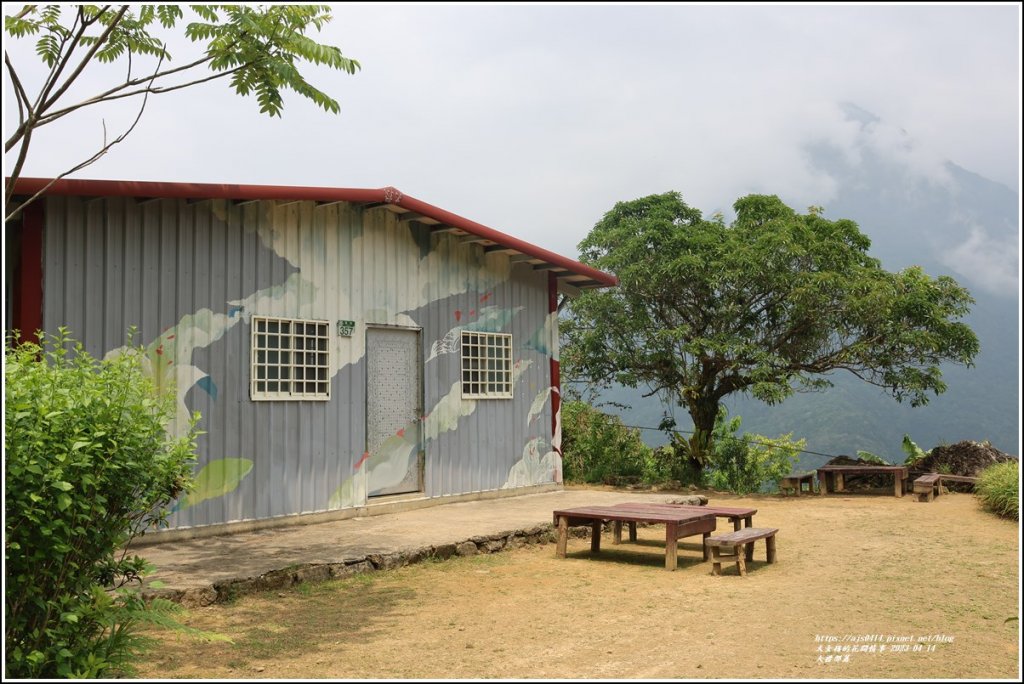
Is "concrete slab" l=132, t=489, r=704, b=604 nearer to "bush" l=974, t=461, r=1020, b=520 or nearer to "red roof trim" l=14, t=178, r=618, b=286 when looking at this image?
"red roof trim" l=14, t=178, r=618, b=286

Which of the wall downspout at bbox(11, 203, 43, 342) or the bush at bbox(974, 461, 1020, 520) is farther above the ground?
the wall downspout at bbox(11, 203, 43, 342)

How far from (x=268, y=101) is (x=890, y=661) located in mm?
5516

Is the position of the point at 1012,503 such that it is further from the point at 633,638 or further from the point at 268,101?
the point at 268,101

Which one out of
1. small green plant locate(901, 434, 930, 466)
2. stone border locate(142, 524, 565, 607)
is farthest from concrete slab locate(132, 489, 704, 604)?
small green plant locate(901, 434, 930, 466)

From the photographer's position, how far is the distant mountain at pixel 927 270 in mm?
78750

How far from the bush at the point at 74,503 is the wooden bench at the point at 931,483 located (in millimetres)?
12250

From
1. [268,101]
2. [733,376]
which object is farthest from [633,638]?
[733,376]

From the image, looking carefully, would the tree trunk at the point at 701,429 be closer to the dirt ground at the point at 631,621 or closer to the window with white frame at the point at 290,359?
the dirt ground at the point at 631,621

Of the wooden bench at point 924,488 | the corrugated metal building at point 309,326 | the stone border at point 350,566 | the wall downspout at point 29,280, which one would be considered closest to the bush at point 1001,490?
the wooden bench at point 924,488

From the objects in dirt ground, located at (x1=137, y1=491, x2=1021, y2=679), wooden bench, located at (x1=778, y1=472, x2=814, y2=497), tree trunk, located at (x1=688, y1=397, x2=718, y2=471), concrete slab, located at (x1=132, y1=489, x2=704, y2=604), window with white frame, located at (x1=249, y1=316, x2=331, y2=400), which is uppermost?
window with white frame, located at (x1=249, y1=316, x2=331, y2=400)

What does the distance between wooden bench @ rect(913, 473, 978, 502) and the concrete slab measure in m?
5.75

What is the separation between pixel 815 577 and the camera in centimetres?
770

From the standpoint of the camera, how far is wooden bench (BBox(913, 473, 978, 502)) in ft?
45.0

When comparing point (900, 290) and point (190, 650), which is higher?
point (900, 290)
